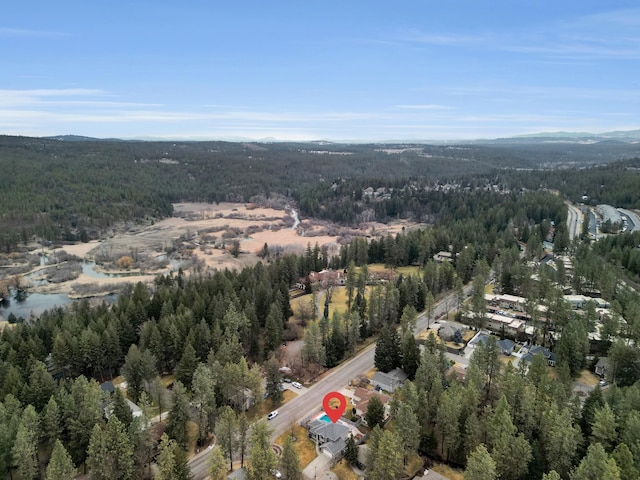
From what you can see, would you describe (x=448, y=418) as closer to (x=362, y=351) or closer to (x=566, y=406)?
(x=566, y=406)

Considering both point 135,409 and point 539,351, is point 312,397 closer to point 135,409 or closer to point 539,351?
point 135,409

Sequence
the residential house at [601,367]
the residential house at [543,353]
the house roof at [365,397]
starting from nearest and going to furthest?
1. the house roof at [365,397]
2. the residential house at [601,367]
3. the residential house at [543,353]

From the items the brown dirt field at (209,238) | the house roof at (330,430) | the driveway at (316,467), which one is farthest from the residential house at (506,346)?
the brown dirt field at (209,238)

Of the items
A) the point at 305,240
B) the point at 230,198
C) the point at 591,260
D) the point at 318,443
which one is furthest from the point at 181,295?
the point at 230,198

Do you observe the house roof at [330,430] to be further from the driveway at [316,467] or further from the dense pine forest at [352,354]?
the dense pine forest at [352,354]

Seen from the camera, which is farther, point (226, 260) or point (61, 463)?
point (226, 260)

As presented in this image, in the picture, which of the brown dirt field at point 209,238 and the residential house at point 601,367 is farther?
the brown dirt field at point 209,238
